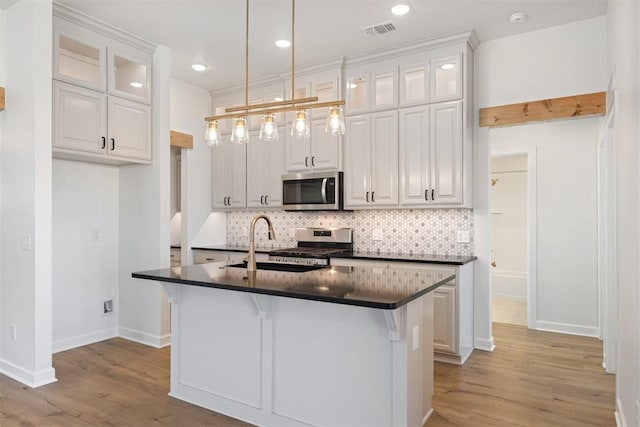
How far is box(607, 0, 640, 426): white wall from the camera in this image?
1.96 m

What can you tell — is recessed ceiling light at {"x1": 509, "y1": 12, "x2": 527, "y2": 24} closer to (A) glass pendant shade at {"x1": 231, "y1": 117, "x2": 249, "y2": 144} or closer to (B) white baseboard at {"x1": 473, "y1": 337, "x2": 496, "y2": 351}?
(A) glass pendant shade at {"x1": 231, "y1": 117, "x2": 249, "y2": 144}

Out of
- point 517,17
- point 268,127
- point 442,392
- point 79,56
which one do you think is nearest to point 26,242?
point 79,56

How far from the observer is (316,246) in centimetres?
497

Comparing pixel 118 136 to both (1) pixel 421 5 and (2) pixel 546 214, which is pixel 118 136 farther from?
(2) pixel 546 214

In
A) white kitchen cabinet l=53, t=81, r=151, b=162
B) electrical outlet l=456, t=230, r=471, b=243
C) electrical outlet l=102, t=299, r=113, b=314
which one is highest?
white kitchen cabinet l=53, t=81, r=151, b=162

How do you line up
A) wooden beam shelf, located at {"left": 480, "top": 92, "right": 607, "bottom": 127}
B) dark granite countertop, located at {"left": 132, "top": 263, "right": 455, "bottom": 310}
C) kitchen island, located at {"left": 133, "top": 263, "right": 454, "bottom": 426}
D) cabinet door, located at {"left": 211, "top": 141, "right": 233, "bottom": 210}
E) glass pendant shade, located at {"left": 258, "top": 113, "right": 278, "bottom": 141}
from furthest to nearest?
1. cabinet door, located at {"left": 211, "top": 141, "right": 233, "bottom": 210}
2. wooden beam shelf, located at {"left": 480, "top": 92, "right": 607, "bottom": 127}
3. glass pendant shade, located at {"left": 258, "top": 113, "right": 278, "bottom": 141}
4. kitchen island, located at {"left": 133, "top": 263, "right": 454, "bottom": 426}
5. dark granite countertop, located at {"left": 132, "top": 263, "right": 455, "bottom": 310}

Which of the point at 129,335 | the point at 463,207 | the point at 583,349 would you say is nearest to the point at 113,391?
the point at 129,335

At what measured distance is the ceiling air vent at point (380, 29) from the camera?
375 cm

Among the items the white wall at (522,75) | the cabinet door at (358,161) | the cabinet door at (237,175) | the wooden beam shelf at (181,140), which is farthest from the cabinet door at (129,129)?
the white wall at (522,75)

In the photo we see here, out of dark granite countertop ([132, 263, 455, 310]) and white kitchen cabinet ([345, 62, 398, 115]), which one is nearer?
dark granite countertop ([132, 263, 455, 310])

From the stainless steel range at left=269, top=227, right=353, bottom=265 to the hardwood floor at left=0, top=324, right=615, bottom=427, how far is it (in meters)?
1.45

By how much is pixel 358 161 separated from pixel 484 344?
7.24 feet

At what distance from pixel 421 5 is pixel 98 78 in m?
2.87

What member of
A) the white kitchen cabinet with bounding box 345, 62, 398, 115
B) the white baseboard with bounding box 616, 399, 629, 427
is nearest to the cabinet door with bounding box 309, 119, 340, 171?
the white kitchen cabinet with bounding box 345, 62, 398, 115
